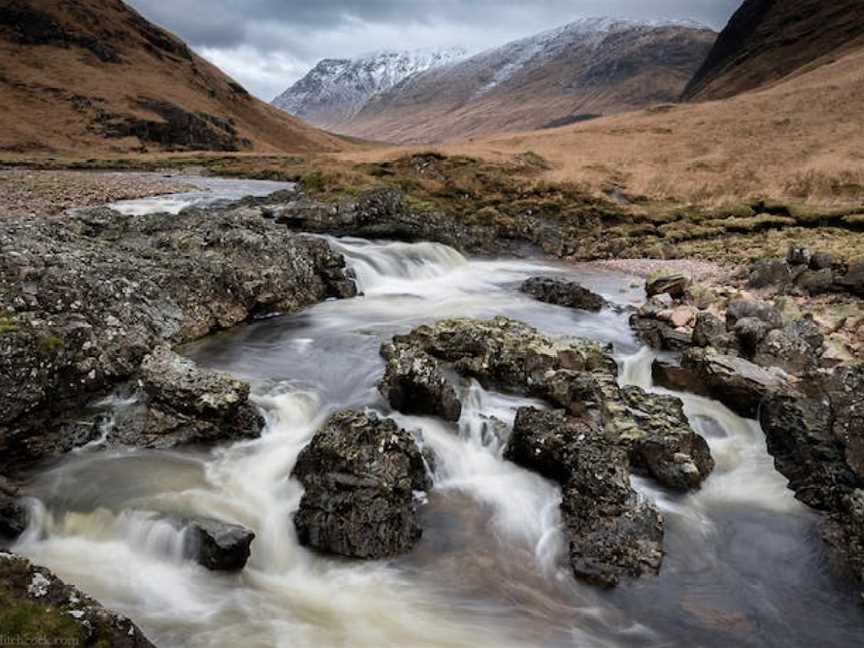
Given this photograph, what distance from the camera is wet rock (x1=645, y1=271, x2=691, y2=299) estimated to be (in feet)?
59.3

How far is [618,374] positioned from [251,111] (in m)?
111

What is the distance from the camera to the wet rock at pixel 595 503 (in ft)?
24.6

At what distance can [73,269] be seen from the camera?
426 inches

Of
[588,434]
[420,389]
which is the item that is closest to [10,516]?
[420,389]

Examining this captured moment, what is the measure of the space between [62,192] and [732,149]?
36636 millimetres

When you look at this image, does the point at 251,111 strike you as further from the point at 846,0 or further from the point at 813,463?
the point at 813,463

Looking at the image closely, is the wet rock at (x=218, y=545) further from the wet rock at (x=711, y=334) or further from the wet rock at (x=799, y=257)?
the wet rock at (x=799, y=257)

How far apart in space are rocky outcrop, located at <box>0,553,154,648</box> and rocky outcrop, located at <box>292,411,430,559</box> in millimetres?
3222

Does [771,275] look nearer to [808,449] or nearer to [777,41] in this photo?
[808,449]

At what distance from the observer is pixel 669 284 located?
60.0 ft

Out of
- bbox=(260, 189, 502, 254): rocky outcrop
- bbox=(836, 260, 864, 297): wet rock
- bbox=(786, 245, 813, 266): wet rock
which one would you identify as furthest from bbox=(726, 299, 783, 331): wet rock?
bbox=(260, 189, 502, 254): rocky outcrop

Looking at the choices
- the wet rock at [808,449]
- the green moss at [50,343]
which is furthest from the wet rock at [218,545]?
the wet rock at [808,449]

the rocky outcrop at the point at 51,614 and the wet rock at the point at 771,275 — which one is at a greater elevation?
the wet rock at the point at 771,275

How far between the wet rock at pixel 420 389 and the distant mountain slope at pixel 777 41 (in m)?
80.1
